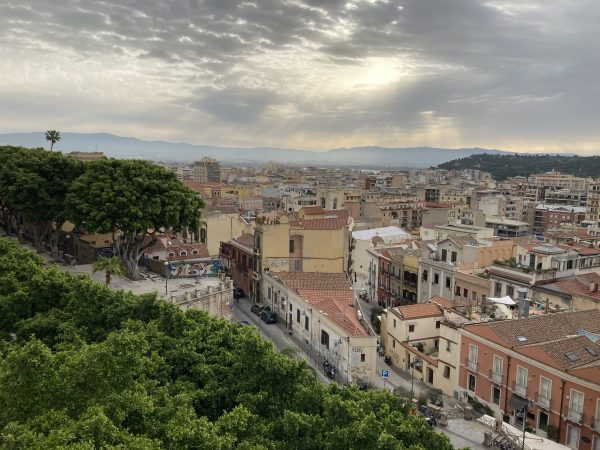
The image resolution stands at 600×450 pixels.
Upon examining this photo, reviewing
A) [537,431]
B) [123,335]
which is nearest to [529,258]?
[537,431]

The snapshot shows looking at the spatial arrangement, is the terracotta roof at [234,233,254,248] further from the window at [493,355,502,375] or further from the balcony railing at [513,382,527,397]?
the balcony railing at [513,382,527,397]

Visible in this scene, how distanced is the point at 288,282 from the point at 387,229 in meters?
31.7

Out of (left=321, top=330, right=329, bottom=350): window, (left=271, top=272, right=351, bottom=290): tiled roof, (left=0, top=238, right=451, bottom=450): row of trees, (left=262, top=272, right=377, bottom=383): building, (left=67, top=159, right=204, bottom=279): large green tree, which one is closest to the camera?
(left=0, top=238, right=451, bottom=450): row of trees

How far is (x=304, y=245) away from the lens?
6153cm

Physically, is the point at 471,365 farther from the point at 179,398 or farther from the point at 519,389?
the point at 179,398

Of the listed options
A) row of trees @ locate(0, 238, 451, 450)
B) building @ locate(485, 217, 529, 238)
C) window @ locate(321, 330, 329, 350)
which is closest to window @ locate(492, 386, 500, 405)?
window @ locate(321, 330, 329, 350)

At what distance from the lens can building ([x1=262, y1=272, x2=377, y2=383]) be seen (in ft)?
130

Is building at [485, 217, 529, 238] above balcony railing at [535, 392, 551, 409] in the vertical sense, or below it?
above

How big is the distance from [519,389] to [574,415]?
376 centimetres

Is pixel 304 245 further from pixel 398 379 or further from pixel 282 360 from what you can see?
pixel 282 360

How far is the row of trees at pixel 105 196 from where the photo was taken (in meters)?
45.1

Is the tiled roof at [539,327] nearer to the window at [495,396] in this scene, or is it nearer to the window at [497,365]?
the window at [497,365]

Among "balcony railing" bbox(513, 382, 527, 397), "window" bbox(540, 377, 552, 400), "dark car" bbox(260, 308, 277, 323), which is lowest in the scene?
"dark car" bbox(260, 308, 277, 323)

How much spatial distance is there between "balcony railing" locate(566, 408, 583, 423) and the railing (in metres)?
2.95
